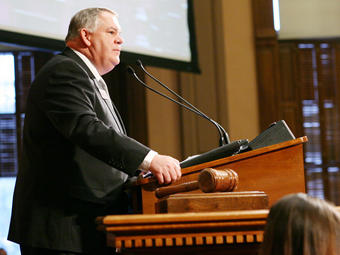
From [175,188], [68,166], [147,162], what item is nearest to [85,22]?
[68,166]

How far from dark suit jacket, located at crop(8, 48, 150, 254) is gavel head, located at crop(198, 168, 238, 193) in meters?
0.32

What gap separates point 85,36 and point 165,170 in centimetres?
91

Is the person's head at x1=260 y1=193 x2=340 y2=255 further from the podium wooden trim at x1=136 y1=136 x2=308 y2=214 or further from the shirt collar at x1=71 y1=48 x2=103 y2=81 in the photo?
the shirt collar at x1=71 y1=48 x2=103 y2=81

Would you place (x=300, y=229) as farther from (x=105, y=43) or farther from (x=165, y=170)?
(x=105, y=43)

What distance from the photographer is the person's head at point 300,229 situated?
4.51 feet

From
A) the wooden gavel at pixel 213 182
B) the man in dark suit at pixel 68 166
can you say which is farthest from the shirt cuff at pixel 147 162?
the wooden gavel at pixel 213 182

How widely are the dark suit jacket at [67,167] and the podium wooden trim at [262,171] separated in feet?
0.57

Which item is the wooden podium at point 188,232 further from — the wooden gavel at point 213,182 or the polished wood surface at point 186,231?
the wooden gavel at point 213,182

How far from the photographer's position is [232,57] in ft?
23.2

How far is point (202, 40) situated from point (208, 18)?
0.26 m

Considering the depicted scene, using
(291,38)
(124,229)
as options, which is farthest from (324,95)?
(124,229)

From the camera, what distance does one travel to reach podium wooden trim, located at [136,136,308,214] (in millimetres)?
2297

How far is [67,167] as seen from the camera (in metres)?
2.44

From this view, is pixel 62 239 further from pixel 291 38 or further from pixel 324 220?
pixel 291 38
